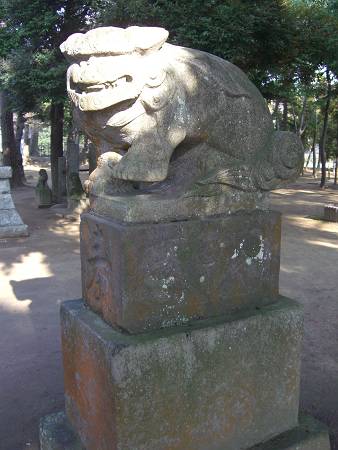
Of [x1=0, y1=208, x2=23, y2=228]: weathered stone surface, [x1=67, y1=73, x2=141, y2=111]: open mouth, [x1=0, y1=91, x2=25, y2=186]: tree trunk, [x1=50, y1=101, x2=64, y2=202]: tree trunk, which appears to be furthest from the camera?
[x1=0, y1=91, x2=25, y2=186]: tree trunk

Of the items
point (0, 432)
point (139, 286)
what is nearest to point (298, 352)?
point (139, 286)

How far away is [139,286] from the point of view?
6.61 feet

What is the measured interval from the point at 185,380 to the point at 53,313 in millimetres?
3125

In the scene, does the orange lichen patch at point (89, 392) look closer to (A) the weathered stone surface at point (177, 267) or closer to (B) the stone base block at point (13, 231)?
(A) the weathered stone surface at point (177, 267)

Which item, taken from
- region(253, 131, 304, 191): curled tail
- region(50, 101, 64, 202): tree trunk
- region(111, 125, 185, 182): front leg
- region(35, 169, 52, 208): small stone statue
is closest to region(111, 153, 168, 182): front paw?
region(111, 125, 185, 182): front leg

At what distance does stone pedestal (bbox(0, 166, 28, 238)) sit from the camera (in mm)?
8875

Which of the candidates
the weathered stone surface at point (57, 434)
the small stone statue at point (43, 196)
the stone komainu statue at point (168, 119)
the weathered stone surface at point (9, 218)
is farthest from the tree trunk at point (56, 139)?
the stone komainu statue at point (168, 119)

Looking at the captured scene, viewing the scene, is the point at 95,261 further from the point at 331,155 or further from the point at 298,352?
the point at 331,155

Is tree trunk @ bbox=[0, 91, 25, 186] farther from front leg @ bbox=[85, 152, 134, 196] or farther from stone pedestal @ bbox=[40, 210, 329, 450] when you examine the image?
stone pedestal @ bbox=[40, 210, 329, 450]

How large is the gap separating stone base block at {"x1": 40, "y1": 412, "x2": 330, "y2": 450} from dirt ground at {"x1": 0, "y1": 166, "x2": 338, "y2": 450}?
455 mm

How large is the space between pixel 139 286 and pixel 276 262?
801 millimetres

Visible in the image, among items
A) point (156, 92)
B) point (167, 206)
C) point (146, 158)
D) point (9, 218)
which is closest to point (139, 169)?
point (146, 158)

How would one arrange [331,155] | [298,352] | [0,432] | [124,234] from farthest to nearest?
[331,155]
[0,432]
[298,352]
[124,234]

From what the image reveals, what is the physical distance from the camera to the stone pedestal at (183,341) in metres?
2.00
